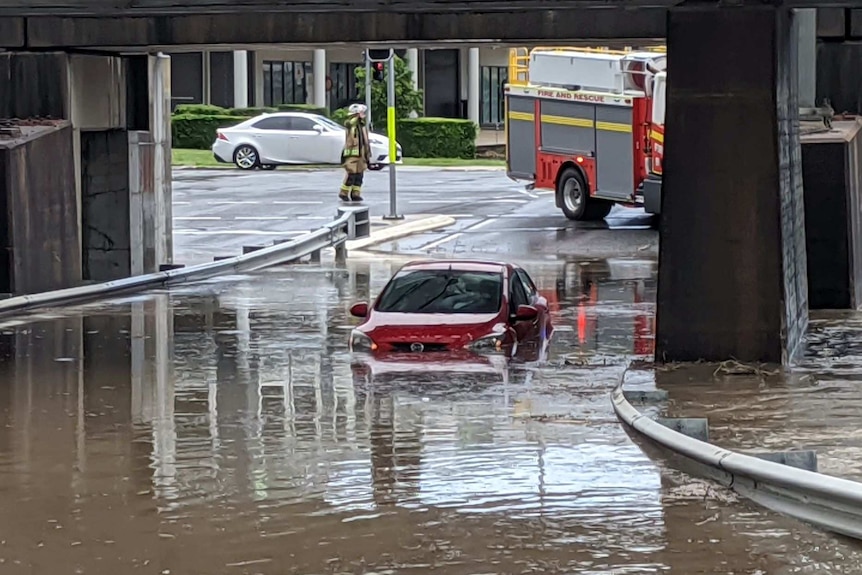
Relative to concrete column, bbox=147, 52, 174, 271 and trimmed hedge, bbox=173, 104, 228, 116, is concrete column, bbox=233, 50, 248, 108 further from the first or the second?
concrete column, bbox=147, 52, 174, 271

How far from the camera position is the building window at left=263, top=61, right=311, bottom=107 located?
61.9 metres

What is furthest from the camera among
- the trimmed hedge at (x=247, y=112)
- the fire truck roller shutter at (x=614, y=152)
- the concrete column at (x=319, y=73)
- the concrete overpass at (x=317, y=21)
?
the concrete column at (x=319, y=73)

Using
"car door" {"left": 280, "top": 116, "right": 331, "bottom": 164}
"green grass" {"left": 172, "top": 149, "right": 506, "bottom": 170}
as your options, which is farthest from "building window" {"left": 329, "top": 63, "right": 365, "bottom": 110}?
"car door" {"left": 280, "top": 116, "right": 331, "bottom": 164}

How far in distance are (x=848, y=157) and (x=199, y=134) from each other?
37.4m

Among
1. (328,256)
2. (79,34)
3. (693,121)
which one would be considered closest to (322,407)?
(693,121)

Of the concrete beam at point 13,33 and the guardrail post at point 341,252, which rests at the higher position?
the concrete beam at point 13,33

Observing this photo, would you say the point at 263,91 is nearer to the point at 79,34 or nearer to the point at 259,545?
the point at 79,34

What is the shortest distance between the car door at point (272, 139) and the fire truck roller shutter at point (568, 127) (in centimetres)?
1472

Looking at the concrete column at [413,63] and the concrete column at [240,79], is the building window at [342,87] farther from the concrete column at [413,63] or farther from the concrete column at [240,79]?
the concrete column at [240,79]

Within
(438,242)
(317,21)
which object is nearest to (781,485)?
(317,21)

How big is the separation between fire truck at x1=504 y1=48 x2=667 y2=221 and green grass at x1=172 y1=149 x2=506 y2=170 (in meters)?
14.5

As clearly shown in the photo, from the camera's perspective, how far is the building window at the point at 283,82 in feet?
203

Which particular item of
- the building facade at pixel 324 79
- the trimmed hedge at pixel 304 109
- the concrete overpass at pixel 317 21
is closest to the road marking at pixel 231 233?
the concrete overpass at pixel 317 21

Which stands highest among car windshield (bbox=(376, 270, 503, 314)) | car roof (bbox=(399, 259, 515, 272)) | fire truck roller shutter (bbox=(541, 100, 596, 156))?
fire truck roller shutter (bbox=(541, 100, 596, 156))
